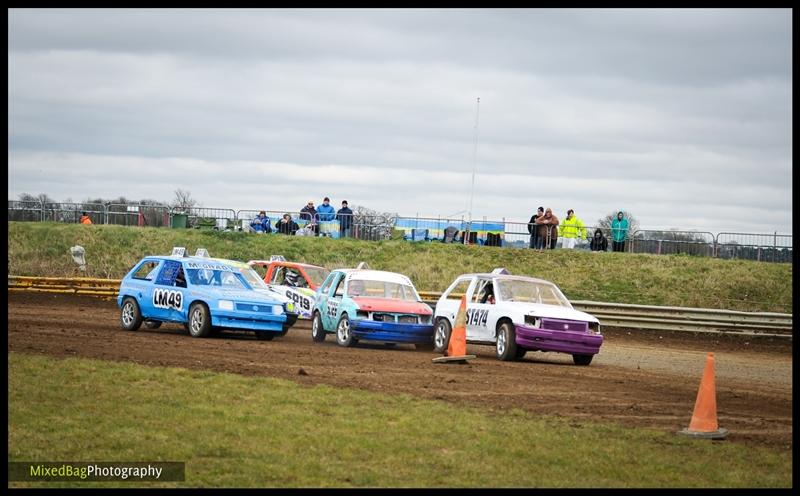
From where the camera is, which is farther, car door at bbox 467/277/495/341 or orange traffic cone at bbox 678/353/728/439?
car door at bbox 467/277/495/341

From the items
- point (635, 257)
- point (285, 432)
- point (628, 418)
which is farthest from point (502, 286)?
point (635, 257)

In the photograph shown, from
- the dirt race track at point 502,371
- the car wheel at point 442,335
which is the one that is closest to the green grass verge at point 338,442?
the dirt race track at point 502,371

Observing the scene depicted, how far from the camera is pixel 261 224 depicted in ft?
144

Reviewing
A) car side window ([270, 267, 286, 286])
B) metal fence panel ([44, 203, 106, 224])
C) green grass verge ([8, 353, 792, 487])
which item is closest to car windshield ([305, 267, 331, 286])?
car side window ([270, 267, 286, 286])

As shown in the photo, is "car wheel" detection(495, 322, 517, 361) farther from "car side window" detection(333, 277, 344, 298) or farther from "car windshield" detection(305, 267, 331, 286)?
"car windshield" detection(305, 267, 331, 286)

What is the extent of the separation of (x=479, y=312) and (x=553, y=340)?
1797mm

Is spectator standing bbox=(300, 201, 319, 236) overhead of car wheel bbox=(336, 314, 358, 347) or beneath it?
overhead

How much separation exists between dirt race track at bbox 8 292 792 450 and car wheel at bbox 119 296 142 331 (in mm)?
401

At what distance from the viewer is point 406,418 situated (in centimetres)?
1257

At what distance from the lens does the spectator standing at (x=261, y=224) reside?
4366 centimetres

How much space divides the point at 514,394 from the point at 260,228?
29466mm

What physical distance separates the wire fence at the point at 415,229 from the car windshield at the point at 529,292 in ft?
58.0

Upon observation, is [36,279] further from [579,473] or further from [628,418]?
[579,473]

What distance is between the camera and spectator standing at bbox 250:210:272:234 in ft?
143
